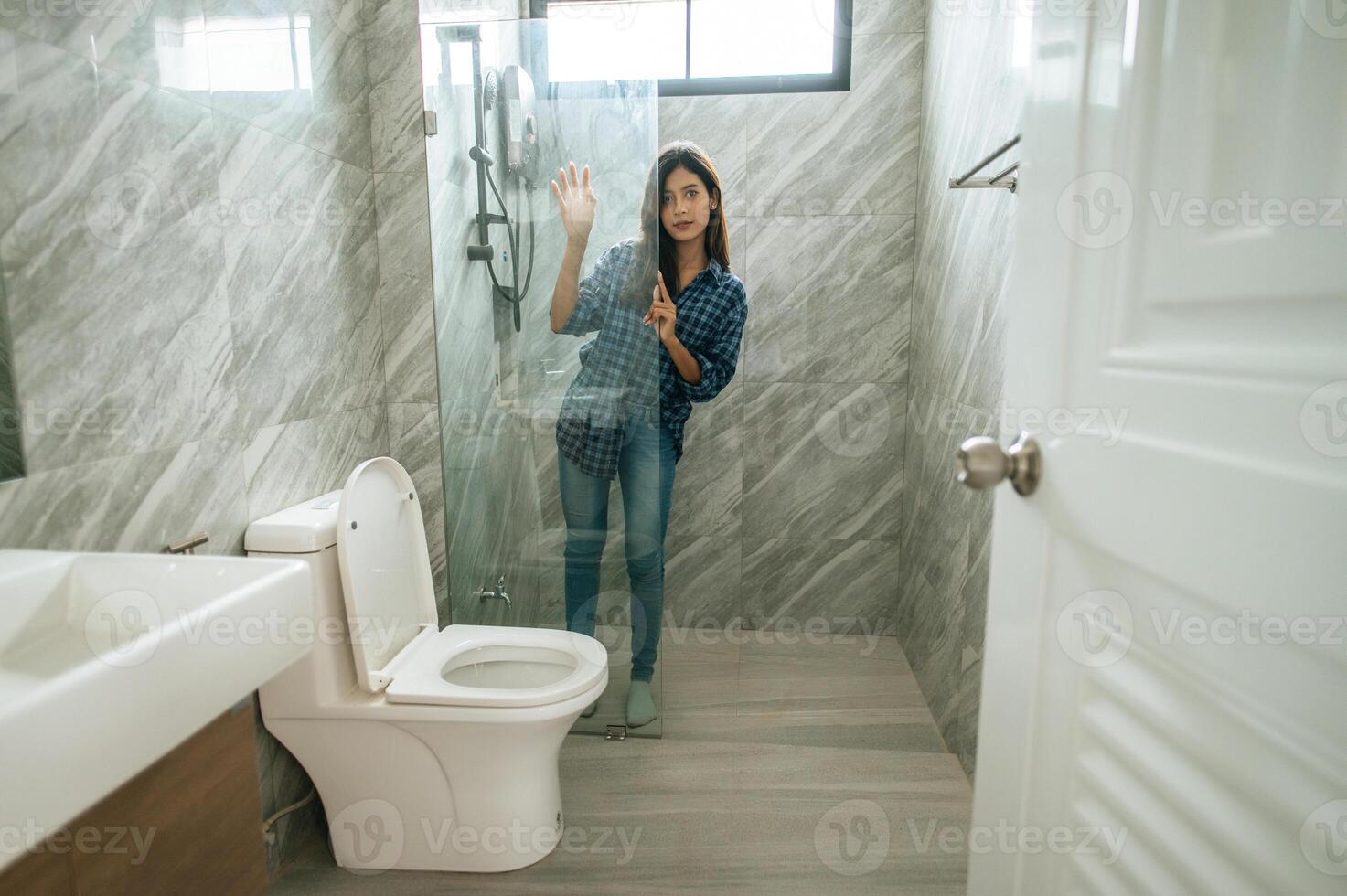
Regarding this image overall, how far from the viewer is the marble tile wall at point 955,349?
1.78 metres

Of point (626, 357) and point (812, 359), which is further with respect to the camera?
point (812, 359)

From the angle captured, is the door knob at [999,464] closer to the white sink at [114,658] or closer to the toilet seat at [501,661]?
the white sink at [114,658]

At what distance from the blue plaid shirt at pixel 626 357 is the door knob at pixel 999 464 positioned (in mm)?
1383

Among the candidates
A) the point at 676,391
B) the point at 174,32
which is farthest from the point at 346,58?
the point at 676,391

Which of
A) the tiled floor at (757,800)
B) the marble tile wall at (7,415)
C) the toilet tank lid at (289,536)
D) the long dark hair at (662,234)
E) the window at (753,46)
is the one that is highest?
the window at (753,46)

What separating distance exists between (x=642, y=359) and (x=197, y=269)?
1.03 metres

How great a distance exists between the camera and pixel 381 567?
5.46ft

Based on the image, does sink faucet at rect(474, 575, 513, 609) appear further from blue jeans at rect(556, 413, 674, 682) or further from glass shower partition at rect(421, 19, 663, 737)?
blue jeans at rect(556, 413, 674, 682)

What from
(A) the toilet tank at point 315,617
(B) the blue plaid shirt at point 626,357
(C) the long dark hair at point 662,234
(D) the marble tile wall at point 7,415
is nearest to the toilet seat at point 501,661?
(A) the toilet tank at point 315,617

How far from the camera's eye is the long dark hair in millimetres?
1978

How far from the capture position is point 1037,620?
0.72 m

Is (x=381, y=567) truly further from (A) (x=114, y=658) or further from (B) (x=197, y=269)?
(A) (x=114, y=658)

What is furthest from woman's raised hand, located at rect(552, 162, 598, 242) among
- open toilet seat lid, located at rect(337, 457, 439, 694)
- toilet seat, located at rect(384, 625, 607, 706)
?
toilet seat, located at rect(384, 625, 607, 706)

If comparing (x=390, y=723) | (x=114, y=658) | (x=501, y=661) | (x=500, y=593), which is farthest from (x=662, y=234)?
(x=114, y=658)
